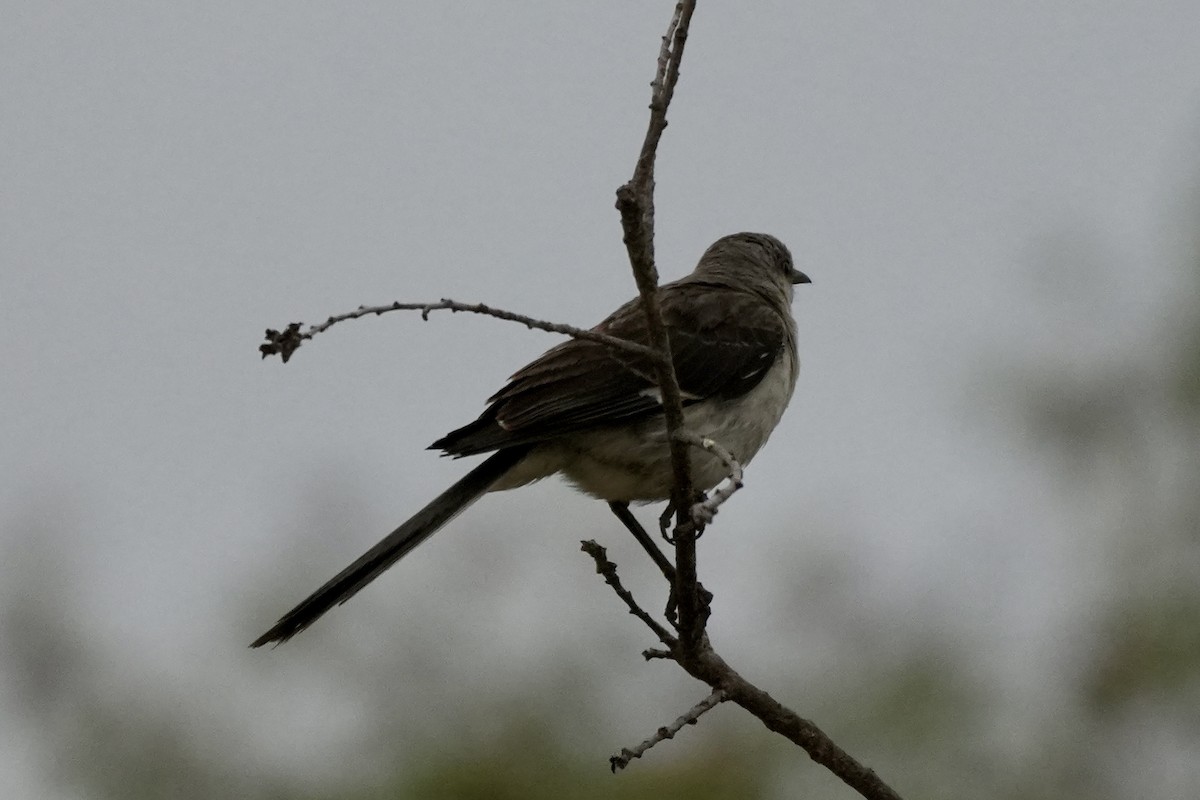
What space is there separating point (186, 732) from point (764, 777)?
4.84 metres

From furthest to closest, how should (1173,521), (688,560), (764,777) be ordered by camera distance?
(1173,521) < (764,777) < (688,560)

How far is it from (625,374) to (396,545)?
1.20 metres

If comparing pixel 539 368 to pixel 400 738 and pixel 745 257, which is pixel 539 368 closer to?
pixel 745 257

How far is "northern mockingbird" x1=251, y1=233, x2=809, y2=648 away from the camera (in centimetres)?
538

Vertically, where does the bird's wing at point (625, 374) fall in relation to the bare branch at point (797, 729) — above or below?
above

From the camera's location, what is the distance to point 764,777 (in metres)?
9.98

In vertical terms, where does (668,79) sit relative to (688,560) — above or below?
above

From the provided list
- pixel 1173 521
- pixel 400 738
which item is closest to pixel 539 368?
pixel 400 738

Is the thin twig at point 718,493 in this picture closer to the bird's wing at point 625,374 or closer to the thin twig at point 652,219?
the thin twig at point 652,219

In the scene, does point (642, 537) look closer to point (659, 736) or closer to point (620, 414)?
point (620, 414)

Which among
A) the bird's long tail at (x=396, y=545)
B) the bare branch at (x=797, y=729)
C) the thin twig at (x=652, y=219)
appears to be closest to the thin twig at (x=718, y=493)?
the thin twig at (x=652, y=219)

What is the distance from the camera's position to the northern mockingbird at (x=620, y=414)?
5379 mm

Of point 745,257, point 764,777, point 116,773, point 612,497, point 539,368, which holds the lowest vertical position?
point 764,777

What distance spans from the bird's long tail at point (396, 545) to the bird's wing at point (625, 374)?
121 millimetres
